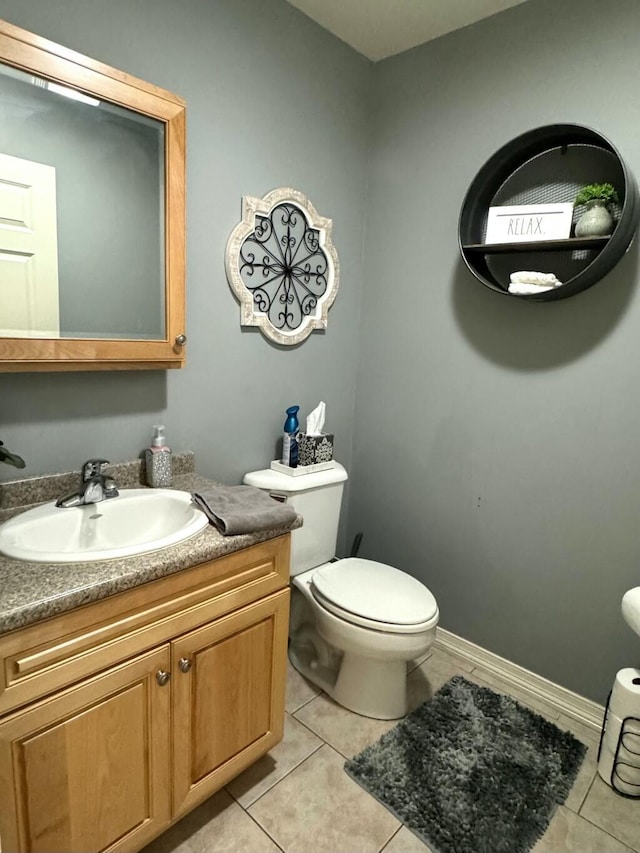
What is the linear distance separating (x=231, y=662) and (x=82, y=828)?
439mm

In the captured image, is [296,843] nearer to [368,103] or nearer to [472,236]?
[472,236]

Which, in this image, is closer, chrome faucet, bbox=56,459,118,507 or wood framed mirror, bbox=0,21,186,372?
wood framed mirror, bbox=0,21,186,372

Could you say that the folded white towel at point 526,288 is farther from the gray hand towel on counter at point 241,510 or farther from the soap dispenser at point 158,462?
the soap dispenser at point 158,462

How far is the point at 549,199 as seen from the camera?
1.78m

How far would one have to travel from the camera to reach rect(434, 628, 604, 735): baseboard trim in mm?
1845

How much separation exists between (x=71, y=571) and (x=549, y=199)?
1849 mm

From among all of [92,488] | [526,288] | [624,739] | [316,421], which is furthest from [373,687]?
[526,288]

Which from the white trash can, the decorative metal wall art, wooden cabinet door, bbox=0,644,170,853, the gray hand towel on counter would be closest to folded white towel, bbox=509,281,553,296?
the decorative metal wall art

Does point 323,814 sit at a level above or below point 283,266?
→ below

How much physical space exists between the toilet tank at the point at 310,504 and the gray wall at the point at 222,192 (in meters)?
0.16

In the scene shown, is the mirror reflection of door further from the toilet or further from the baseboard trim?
the baseboard trim

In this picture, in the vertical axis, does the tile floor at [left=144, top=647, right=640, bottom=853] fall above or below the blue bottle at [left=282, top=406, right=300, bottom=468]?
below

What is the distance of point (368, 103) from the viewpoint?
2223 mm

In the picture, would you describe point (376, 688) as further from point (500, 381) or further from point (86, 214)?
point (86, 214)
